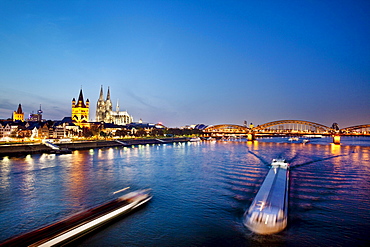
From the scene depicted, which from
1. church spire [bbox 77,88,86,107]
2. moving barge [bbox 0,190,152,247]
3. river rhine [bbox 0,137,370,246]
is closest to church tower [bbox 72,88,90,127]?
church spire [bbox 77,88,86,107]

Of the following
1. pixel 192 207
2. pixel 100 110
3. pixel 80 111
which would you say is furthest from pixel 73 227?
pixel 100 110

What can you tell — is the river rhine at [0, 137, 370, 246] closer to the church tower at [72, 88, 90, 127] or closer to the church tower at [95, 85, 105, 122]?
the church tower at [72, 88, 90, 127]

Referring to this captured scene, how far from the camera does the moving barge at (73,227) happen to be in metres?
7.62

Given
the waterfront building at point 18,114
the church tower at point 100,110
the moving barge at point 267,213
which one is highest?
the church tower at point 100,110

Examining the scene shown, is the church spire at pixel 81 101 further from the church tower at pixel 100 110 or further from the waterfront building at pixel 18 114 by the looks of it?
the waterfront building at pixel 18 114

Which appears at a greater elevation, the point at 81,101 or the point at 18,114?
the point at 81,101

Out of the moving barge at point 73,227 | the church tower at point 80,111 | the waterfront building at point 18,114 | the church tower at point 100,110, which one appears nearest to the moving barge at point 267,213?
the moving barge at point 73,227

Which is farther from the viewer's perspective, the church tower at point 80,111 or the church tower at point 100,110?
the church tower at point 100,110

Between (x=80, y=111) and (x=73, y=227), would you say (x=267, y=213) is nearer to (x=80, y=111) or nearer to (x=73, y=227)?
(x=73, y=227)

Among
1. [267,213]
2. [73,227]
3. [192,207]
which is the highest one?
[73,227]

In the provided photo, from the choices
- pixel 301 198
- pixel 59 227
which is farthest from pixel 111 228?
pixel 301 198

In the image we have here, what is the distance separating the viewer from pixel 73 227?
8688 millimetres

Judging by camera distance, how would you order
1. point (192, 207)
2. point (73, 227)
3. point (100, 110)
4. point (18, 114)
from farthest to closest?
1. point (100, 110)
2. point (18, 114)
3. point (192, 207)
4. point (73, 227)

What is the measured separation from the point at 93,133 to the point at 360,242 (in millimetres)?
82252
